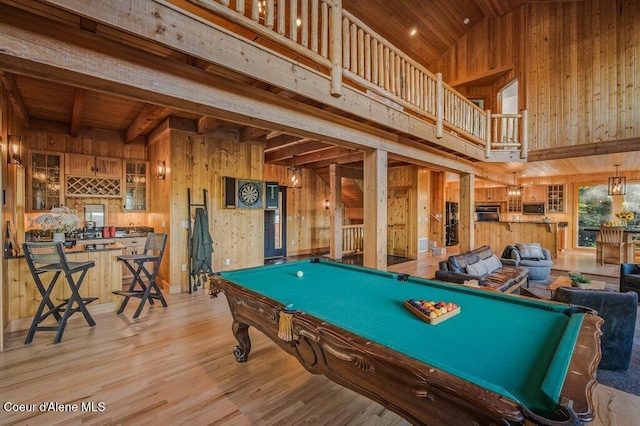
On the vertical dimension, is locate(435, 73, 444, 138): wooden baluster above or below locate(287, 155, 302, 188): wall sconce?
above

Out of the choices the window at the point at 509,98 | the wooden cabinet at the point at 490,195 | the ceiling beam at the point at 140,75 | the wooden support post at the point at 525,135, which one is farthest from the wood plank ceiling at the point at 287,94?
the wooden cabinet at the point at 490,195

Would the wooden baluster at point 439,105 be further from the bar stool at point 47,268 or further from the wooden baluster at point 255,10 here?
the bar stool at point 47,268

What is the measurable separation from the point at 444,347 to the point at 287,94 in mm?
2644

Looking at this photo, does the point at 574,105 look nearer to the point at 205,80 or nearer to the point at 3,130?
the point at 205,80

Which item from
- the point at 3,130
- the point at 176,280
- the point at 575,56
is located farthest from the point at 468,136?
the point at 3,130

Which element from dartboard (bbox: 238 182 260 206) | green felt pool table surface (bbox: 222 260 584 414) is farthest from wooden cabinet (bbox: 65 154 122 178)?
green felt pool table surface (bbox: 222 260 584 414)

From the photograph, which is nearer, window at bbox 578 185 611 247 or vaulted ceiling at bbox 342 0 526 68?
vaulted ceiling at bbox 342 0 526 68

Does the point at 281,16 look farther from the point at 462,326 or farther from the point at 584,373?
the point at 584,373

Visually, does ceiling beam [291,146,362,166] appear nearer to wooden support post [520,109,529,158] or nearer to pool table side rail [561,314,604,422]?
wooden support post [520,109,529,158]

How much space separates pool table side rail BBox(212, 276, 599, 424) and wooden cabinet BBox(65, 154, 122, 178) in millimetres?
5484

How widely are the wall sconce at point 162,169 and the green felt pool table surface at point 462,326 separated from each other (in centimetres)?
340

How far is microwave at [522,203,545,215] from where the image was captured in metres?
10.7

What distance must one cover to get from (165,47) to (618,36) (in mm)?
8192

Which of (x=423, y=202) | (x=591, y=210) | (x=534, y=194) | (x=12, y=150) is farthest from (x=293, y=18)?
(x=591, y=210)
